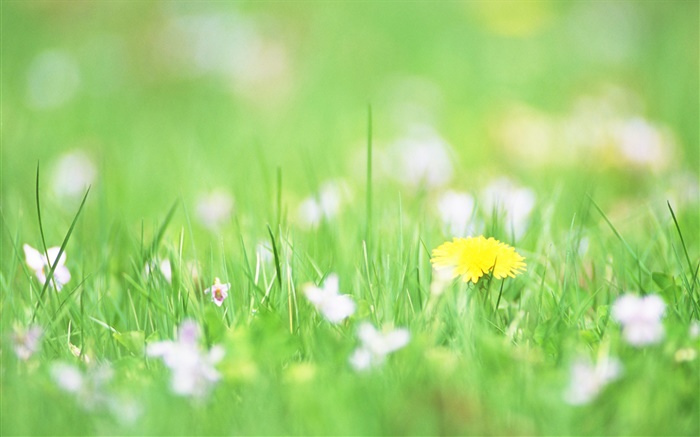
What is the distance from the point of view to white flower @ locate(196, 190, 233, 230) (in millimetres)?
2320

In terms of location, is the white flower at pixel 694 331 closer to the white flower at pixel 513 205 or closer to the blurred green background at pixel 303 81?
the white flower at pixel 513 205

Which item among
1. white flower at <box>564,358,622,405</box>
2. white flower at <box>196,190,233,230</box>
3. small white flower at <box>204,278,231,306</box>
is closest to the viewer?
white flower at <box>564,358,622,405</box>

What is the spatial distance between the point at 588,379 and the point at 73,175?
7.27ft

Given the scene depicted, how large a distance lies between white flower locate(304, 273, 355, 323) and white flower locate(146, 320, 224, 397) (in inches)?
7.1

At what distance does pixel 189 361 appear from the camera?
1188 mm

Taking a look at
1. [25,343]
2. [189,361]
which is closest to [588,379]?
[189,361]

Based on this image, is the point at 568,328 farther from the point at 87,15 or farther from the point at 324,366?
the point at 87,15

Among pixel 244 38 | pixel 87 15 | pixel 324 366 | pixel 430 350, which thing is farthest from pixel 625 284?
pixel 87 15

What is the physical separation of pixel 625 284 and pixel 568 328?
0.33 metres

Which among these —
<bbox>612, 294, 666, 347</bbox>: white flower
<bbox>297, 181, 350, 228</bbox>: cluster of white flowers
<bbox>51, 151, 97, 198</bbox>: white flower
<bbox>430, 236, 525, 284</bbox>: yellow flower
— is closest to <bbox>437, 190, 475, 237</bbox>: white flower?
<bbox>297, 181, 350, 228</bbox>: cluster of white flowers

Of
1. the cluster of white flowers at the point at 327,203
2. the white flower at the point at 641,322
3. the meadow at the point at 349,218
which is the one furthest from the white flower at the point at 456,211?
the white flower at the point at 641,322

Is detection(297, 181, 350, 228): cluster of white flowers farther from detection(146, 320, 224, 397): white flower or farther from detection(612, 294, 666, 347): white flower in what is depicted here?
detection(612, 294, 666, 347): white flower

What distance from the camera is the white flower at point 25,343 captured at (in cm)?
131

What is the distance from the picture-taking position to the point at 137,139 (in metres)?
3.38
